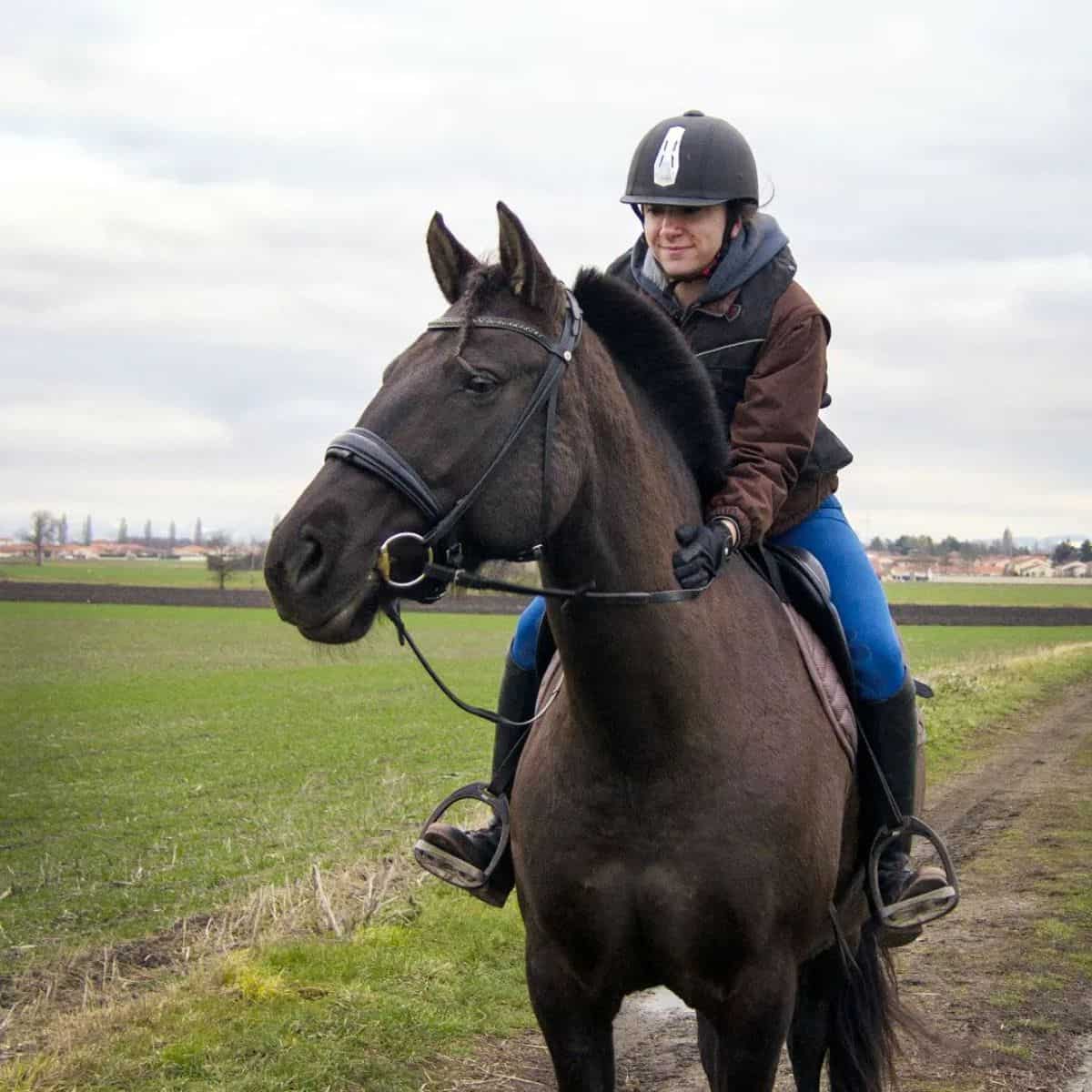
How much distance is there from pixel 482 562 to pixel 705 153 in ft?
6.02

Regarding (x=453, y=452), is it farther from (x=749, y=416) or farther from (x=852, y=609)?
(x=852, y=609)

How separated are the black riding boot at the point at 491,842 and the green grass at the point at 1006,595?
68093mm

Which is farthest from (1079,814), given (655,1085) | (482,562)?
(482,562)

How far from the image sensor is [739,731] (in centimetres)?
384

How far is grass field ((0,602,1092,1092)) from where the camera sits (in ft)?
20.3

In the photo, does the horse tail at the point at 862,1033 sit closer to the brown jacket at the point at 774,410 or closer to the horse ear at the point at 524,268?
the brown jacket at the point at 774,410

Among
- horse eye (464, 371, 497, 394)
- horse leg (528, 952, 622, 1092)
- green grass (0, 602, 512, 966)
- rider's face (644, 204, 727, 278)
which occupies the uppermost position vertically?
rider's face (644, 204, 727, 278)

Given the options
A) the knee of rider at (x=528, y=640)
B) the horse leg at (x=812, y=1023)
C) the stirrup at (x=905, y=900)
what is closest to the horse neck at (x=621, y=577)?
the knee of rider at (x=528, y=640)

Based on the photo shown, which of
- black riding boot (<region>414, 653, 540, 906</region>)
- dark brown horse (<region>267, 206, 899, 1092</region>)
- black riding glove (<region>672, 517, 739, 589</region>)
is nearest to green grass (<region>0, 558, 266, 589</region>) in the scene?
black riding boot (<region>414, 653, 540, 906</region>)

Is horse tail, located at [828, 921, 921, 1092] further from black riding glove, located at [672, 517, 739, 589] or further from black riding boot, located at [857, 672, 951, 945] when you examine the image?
black riding glove, located at [672, 517, 739, 589]

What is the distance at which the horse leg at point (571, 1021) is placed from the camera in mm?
3982

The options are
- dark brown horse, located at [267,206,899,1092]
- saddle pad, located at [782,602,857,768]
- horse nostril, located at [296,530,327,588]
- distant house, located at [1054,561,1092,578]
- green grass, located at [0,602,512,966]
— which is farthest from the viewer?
distant house, located at [1054,561,1092,578]

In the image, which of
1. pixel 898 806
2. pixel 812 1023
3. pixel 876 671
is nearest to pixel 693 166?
pixel 876 671

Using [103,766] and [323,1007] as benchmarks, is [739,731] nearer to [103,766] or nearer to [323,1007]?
[323,1007]
